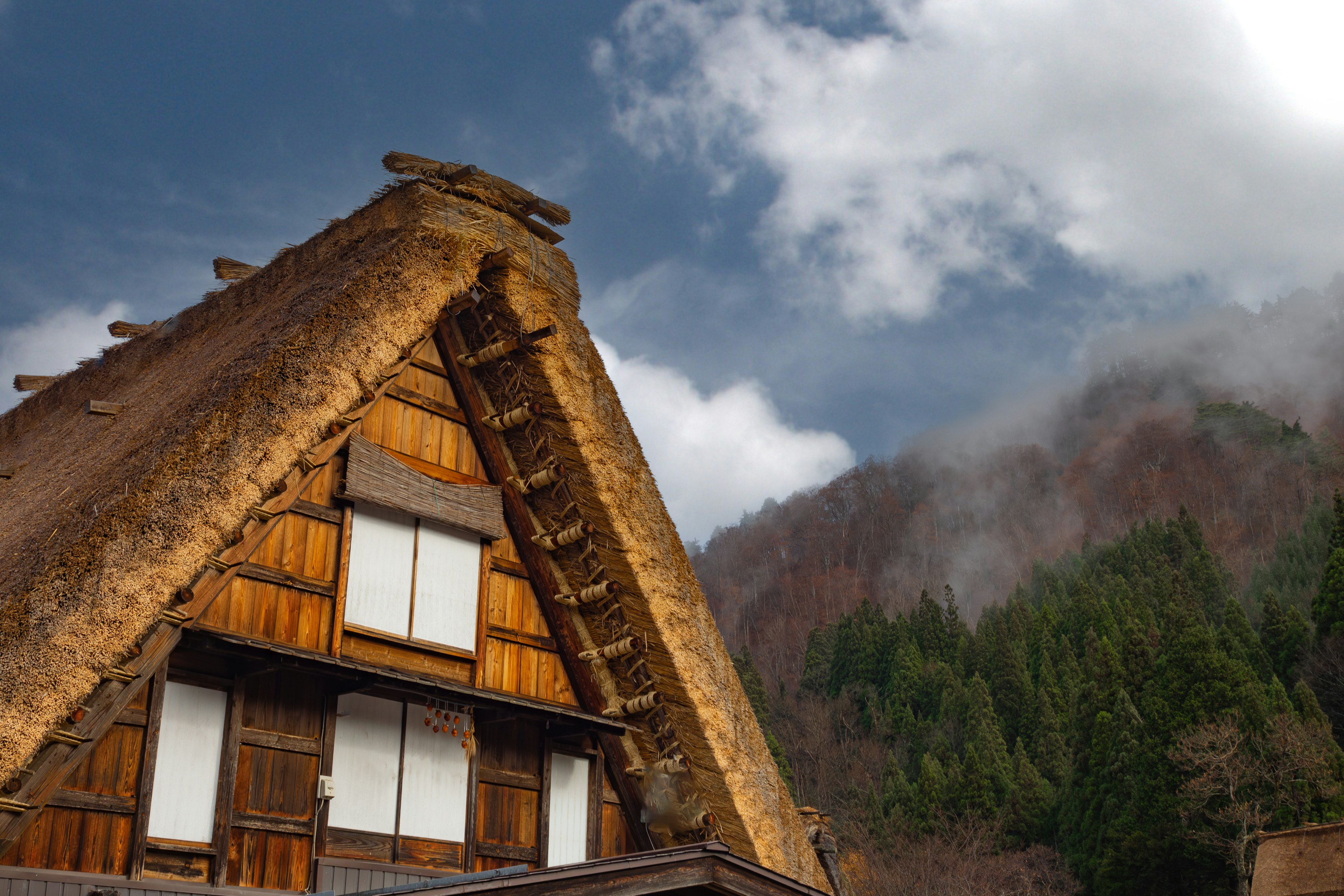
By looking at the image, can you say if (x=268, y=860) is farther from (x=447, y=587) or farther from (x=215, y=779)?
(x=447, y=587)

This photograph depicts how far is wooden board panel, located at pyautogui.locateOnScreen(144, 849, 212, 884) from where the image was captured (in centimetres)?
567

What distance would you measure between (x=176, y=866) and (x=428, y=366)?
3791 mm

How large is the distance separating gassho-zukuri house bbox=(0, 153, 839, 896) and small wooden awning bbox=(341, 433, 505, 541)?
2cm

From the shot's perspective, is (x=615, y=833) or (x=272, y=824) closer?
(x=272, y=824)

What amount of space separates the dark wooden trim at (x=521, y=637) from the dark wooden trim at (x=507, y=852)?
141 centimetres

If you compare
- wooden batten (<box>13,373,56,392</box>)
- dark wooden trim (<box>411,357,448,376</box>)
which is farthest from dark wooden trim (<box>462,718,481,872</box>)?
wooden batten (<box>13,373,56,392</box>)

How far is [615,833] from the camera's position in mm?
8031

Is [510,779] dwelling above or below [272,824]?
above

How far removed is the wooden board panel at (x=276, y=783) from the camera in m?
6.15

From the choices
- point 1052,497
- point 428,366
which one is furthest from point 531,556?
point 1052,497

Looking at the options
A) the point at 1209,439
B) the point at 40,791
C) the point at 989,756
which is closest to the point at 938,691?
the point at 989,756

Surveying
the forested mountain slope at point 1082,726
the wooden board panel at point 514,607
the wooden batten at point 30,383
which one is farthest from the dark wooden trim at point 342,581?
the forested mountain slope at point 1082,726

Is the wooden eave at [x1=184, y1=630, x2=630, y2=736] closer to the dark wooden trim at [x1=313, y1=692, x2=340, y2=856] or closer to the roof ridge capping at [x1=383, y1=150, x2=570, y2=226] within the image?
the dark wooden trim at [x1=313, y1=692, x2=340, y2=856]

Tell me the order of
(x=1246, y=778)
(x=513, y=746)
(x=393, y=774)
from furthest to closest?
(x=1246, y=778), (x=513, y=746), (x=393, y=774)
